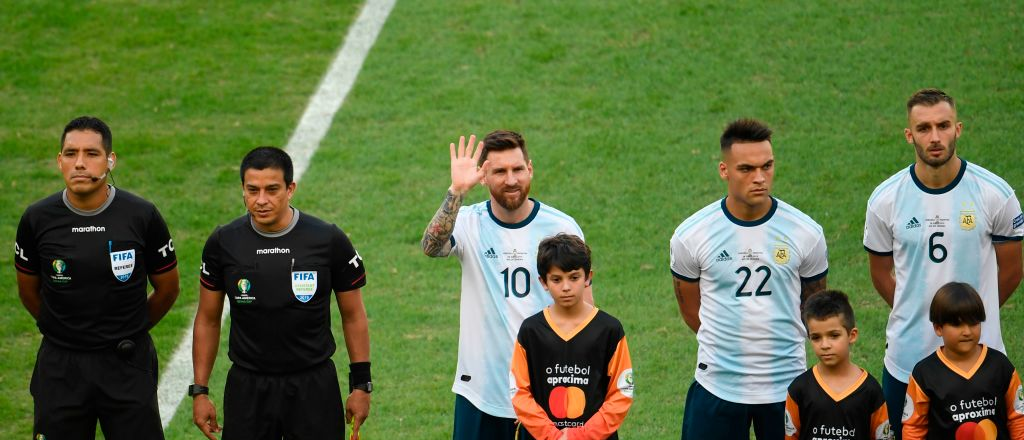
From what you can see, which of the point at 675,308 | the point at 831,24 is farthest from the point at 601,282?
the point at 831,24

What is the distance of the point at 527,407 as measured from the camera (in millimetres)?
5809

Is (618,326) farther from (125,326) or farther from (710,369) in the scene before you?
(125,326)

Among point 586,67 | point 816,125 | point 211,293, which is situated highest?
point 586,67

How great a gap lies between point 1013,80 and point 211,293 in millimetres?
9542

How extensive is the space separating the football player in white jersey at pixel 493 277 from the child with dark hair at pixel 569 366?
34cm

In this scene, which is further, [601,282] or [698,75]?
[698,75]

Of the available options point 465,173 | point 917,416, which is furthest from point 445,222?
point 917,416

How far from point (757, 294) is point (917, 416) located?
3.11ft

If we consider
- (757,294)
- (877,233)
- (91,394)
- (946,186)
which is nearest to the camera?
(757,294)

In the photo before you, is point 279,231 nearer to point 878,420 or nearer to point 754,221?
point 754,221

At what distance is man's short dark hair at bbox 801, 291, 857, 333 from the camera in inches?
232

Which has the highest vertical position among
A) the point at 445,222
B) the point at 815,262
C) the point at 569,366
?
the point at 445,222

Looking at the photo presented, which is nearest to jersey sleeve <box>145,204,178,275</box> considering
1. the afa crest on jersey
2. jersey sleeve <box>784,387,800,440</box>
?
the afa crest on jersey

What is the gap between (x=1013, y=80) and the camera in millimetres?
12867
